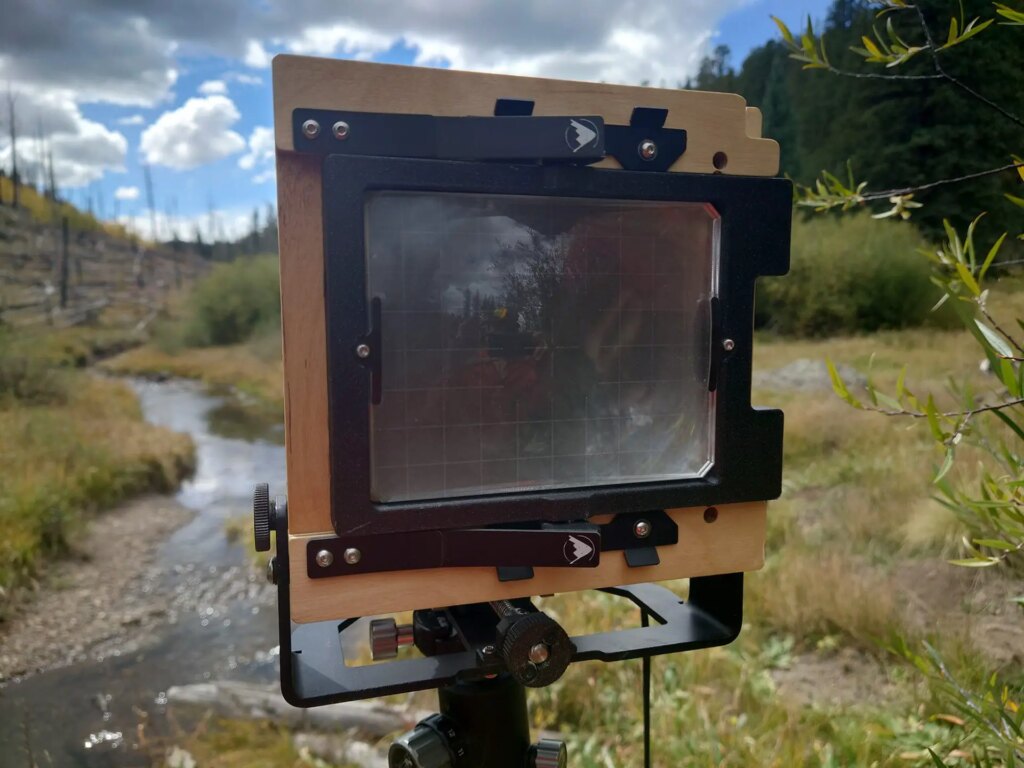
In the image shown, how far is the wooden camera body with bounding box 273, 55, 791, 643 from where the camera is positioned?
71 centimetres

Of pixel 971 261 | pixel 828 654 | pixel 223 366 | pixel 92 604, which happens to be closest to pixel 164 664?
pixel 92 604

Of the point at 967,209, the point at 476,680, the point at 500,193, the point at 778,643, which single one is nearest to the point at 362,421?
the point at 500,193

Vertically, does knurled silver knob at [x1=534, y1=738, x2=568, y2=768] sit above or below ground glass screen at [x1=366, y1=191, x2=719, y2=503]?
below

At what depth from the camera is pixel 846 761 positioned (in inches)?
62.9

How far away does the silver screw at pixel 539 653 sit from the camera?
755 millimetres

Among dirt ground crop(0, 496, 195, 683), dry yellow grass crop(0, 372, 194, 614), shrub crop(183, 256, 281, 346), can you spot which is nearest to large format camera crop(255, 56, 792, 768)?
dirt ground crop(0, 496, 195, 683)

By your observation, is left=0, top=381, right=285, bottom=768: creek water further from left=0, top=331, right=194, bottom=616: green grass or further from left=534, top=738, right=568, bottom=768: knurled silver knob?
left=534, top=738, right=568, bottom=768: knurled silver knob

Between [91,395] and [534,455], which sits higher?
[534,455]

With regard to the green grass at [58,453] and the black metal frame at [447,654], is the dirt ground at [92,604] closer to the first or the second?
the green grass at [58,453]

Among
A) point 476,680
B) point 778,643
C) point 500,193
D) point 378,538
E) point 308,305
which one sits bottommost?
point 778,643

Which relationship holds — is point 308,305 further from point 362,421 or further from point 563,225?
point 563,225

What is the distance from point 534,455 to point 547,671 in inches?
8.9

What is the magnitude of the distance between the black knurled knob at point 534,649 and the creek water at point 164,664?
2.88ft

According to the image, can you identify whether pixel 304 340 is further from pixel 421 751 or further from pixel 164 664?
pixel 164 664
